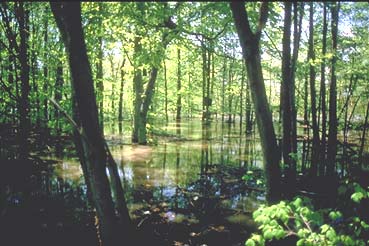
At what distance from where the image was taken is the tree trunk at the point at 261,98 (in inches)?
191

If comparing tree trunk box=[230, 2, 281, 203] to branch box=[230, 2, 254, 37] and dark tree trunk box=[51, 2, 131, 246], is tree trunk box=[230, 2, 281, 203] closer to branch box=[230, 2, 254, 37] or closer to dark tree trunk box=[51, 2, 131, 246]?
branch box=[230, 2, 254, 37]

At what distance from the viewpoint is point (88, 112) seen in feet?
16.5

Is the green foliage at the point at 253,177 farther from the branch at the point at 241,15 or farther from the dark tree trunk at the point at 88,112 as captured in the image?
the branch at the point at 241,15

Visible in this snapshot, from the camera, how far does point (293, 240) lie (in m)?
7.62

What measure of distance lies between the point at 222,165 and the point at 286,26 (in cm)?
816

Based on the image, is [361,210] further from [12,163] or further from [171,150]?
[171,150]

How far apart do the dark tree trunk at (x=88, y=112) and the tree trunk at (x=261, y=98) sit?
205 centimetres

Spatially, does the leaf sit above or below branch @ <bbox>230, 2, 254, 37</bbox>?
below

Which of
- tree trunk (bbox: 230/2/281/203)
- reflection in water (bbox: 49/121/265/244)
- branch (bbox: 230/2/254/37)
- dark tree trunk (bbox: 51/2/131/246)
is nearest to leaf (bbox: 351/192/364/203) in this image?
tree trunk (bbox: 230/2/281/203)

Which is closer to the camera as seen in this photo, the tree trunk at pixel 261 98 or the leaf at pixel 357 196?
the leaf at pixel 357 196

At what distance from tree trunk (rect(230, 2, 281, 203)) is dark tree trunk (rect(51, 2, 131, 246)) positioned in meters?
2.05

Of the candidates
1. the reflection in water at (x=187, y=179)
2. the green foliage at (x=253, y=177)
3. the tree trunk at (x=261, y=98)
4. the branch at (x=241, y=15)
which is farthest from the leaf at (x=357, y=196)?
the reflection in water at (x=187, y=179)

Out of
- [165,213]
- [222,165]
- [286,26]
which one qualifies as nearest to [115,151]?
[222,165]

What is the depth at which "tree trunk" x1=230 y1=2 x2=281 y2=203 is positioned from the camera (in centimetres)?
484
